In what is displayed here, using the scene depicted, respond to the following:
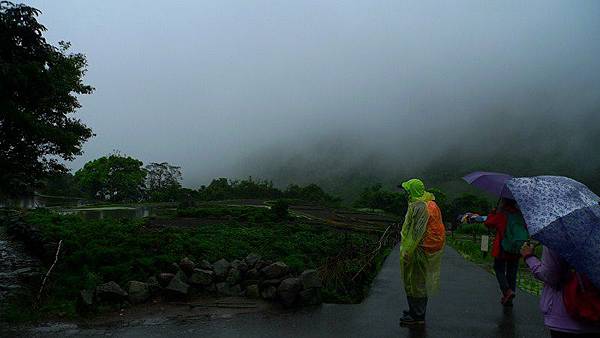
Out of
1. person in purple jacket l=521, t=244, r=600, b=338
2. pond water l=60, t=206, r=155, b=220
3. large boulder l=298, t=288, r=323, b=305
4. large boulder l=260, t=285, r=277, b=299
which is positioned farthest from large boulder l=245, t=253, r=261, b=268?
pond water l=60, t=206, r=155, b=220

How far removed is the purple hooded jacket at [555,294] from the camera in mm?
2898

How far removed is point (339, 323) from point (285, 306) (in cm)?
105

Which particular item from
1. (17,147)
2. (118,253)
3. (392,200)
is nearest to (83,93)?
(17,147)

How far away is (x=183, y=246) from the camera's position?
381 inches

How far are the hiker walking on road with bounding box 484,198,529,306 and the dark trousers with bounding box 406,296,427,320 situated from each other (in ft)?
4.74

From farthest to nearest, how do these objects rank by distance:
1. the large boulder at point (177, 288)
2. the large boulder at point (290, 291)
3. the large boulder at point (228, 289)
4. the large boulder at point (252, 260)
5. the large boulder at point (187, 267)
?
1. the large boulder at point (252, 260)
2. the large boulder at point (187, 267)
3. the large boulder at point (228, 289)
4. the large boulder at point (177, 288)
5. the large boulder at point (290, 291)

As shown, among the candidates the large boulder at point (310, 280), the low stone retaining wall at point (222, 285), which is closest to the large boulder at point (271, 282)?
the low stone retaining wall at point (222, 285)

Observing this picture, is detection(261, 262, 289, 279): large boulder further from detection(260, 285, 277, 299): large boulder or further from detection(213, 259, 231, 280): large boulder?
detection(213, 259, 231, 280): large boulder

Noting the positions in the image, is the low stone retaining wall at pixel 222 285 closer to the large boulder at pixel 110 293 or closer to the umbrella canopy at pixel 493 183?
the large boulder at pixel 110 293

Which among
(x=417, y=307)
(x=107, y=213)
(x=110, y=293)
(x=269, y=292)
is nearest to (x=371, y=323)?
(x=417, y=307)

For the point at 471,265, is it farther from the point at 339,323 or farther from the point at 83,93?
the point at 83,93

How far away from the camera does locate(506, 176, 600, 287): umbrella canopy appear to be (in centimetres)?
263

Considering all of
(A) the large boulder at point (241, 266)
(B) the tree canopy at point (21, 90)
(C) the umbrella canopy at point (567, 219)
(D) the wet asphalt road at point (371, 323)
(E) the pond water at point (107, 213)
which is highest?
(B) the tree canopy at point (21, 90)

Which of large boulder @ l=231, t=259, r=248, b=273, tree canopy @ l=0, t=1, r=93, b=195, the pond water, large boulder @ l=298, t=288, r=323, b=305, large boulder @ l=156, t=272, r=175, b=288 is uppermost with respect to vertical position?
tree canopy @ l=0, t=1, r=93, b=195
